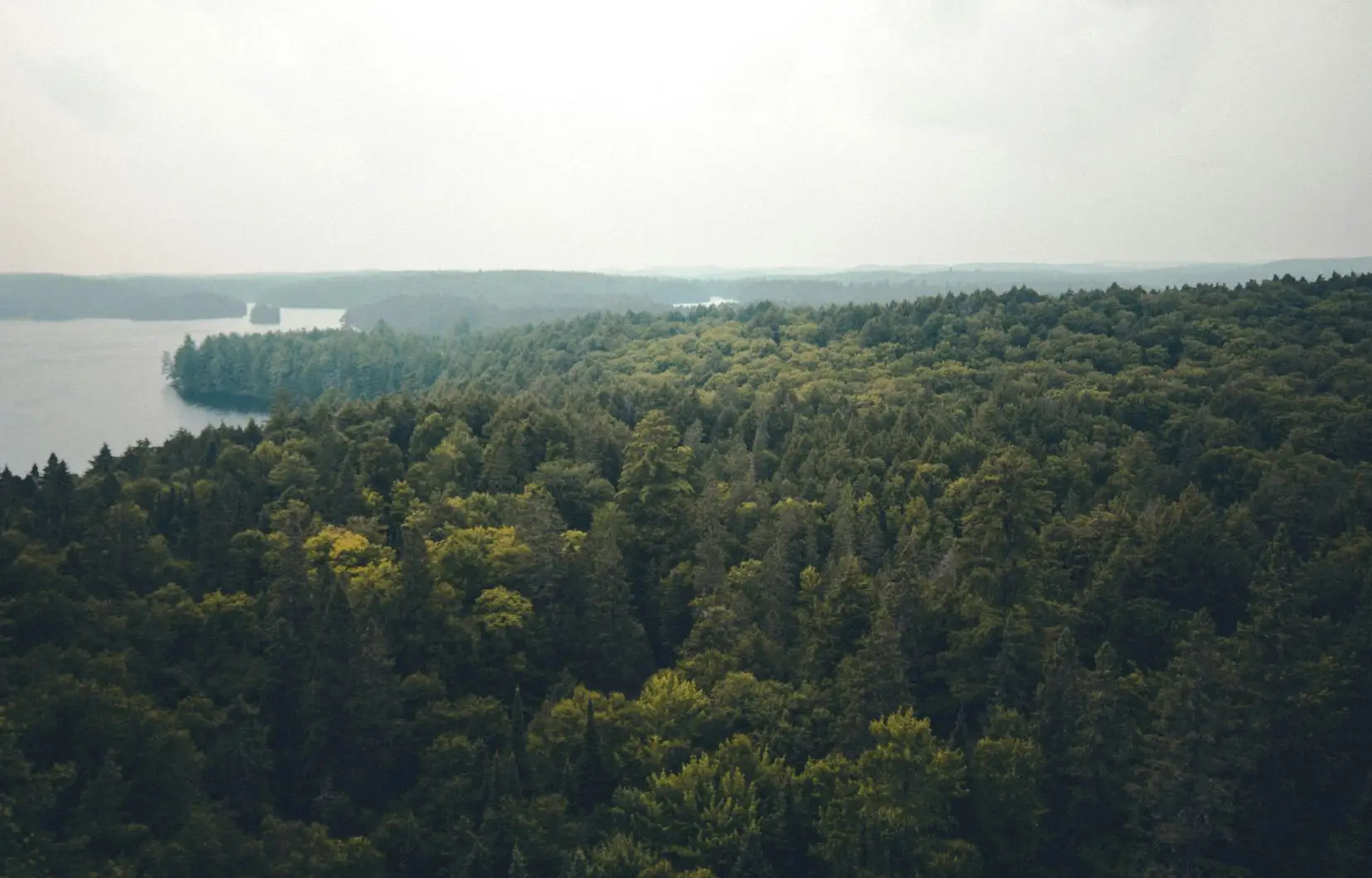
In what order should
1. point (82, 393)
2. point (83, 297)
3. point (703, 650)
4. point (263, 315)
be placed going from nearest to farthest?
point (703, 650), point (83, 297), point (82, 393), point (263, 315)

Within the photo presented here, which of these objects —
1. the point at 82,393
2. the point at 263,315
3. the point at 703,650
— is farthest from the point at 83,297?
the point at 263,315

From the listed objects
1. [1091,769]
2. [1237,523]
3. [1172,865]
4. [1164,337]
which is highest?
[1164,337]

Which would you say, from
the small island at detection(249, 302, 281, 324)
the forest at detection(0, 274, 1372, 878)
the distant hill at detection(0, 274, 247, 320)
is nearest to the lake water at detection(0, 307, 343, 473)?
the distant hill at detection(0, 274, 247, 320)

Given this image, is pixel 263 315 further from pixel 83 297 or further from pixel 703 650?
pixel 703 650

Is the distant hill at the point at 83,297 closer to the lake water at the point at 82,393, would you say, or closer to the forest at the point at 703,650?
the lake water at the point at 82,393

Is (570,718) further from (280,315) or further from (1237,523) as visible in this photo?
(280,315)

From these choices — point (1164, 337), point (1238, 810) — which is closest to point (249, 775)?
point (1238, 810)
